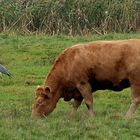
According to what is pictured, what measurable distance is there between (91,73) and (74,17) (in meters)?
12.5

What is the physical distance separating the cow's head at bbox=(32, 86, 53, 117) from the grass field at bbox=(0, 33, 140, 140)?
0.15m

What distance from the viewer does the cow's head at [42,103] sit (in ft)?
→ 39.0

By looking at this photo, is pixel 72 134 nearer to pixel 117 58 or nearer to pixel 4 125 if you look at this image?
pixel 4 125

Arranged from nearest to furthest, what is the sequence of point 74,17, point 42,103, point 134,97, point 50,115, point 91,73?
1. point 134,97
2. point 42,103
3. point 91,73
4. point 50,115
5. point 74,17

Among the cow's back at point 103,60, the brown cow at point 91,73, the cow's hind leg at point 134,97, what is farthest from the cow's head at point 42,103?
the cow's hind leg at point 134,97

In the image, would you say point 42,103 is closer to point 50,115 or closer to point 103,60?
point 50,115

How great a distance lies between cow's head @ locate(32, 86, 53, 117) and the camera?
1188 cm

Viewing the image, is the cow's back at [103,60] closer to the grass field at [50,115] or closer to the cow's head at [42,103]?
the cow's head at [42,103]

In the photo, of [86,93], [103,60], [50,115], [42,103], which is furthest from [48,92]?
[103,60]

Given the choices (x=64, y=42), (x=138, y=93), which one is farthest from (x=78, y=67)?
(x=64, y=42)

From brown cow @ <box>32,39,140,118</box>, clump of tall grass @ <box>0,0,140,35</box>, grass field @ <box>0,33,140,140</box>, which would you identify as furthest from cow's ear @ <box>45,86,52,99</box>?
clump of tall grass @ <box>0,0,140,35</box>

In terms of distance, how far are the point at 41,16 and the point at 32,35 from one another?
45.1 inches

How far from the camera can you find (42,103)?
11.9m

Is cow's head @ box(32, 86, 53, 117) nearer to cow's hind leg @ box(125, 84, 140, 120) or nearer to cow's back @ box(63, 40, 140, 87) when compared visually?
cow's back @ box(63, 40, 140, 87)
